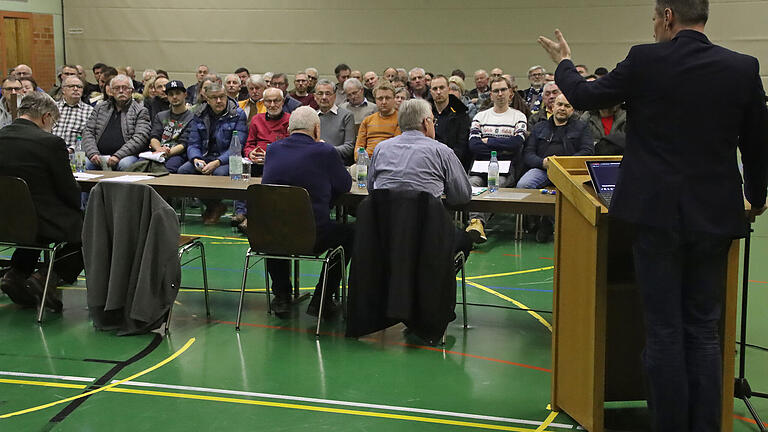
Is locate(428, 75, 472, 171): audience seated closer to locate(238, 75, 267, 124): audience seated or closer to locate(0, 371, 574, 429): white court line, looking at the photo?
locate(238, 75, 267, 124): audience seated

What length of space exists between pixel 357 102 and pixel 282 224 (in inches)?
161

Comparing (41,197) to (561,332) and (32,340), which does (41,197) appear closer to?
(32,340)

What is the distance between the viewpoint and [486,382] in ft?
12.8

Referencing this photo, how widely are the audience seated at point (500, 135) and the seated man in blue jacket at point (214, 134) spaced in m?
2.20

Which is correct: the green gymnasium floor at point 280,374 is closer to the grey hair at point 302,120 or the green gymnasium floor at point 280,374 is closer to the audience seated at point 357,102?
the grey hair at point 302,120

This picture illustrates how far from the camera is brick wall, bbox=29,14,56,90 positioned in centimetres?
1422

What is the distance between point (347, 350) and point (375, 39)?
31.4ft

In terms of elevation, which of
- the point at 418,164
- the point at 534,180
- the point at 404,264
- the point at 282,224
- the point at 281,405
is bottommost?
the point at 281,405

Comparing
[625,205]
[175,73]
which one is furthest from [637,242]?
[175,73]

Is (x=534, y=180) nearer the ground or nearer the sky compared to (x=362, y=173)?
nearer the ground

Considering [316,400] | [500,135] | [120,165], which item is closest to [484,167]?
[500,135]

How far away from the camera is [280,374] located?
397 cm

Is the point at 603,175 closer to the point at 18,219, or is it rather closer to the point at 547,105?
the point at 18,219

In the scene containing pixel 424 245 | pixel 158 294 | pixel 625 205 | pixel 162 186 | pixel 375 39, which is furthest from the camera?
pixel 375 39
